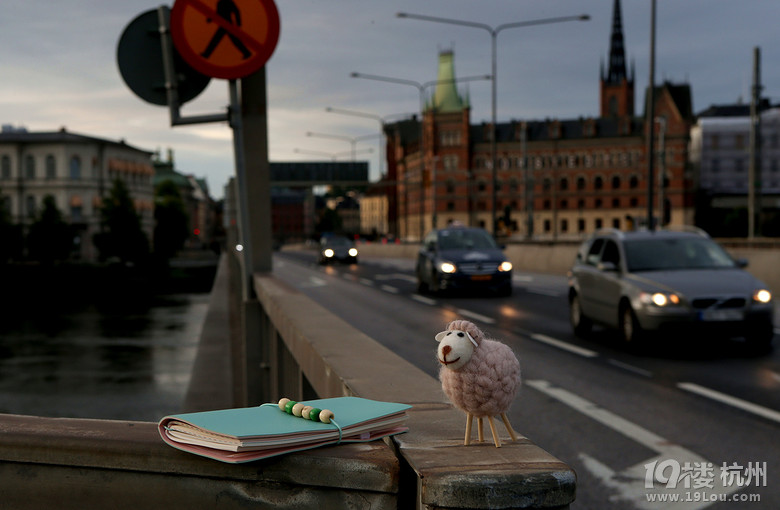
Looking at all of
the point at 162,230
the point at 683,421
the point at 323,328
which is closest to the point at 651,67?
the point at 683,421

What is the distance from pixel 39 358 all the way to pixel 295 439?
23.3 m

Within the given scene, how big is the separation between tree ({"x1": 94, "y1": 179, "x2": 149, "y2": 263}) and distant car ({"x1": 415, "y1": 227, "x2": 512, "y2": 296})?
90.0 meters

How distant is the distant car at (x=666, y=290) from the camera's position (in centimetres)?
1120

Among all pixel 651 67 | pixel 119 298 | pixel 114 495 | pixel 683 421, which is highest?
pixel 651 67

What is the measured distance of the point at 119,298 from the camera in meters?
52.8

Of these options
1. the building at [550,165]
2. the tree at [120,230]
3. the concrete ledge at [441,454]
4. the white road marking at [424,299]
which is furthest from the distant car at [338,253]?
the building at [550,165]

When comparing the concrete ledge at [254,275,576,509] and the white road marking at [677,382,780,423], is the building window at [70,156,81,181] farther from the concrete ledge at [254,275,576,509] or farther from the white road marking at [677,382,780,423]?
the concrete ledge at [254,275,576,509]

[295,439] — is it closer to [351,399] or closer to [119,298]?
[351,399]

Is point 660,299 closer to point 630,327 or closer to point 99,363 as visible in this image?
point 630,327

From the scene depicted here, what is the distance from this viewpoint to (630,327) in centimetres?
1191

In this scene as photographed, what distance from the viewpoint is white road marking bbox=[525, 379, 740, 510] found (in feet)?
17.1

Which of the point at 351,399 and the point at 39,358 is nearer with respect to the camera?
the point at 351,399

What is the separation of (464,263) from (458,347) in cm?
1948

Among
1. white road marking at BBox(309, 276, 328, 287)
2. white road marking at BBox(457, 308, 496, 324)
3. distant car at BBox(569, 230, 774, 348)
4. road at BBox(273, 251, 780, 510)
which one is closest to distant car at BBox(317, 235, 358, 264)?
white road marking at BBox(309, 276, 328, 287)
